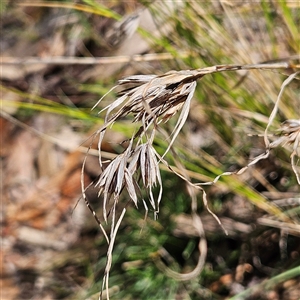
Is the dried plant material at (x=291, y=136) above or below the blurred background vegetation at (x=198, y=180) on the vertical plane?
above

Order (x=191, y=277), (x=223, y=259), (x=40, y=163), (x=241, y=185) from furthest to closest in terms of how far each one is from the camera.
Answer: (x=40, y=163), (x=223, y=259), (x=191, y=277), (x=241, y=185)

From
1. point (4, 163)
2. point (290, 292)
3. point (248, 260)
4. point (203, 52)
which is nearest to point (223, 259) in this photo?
point (248, 260)

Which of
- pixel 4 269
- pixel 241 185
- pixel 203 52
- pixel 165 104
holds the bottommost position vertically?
pixel 4 269

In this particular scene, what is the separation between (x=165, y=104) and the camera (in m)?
0.88

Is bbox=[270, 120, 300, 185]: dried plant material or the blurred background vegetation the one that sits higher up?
bbox=[270, 120, 300, 185]: dried plant material

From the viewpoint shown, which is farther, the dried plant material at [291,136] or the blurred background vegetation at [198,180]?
the blurred background vegetation at [198,180]

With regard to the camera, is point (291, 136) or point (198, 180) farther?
point (198, 180)

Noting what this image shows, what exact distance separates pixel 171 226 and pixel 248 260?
253 mm

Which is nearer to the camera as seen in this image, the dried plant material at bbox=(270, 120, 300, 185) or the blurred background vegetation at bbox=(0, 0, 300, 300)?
the dried plant material at bbox=(270, 120, 300, 185)

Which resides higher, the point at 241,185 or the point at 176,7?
the point at 176,7

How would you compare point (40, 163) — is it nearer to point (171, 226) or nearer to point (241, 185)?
point (171, 226)

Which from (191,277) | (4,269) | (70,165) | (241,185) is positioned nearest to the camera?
(241,185)

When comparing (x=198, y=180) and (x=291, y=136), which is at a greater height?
(x=291, y=136)

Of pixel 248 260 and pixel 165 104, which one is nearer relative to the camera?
pixel 165 104
